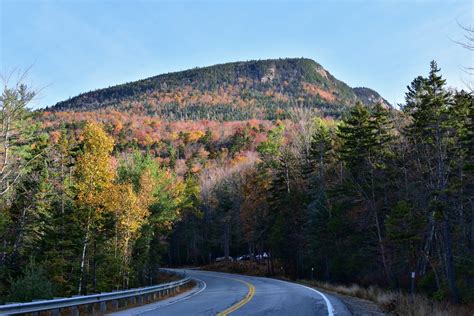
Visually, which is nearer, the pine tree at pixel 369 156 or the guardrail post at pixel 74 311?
the guardrail post at pixel 74 311

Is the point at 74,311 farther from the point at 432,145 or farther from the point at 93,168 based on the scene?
the point at 432,145

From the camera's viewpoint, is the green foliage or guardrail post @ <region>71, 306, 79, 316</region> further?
the green foliage

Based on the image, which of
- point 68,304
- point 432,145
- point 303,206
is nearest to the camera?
point 68,304

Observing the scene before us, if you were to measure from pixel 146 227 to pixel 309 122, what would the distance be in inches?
1390

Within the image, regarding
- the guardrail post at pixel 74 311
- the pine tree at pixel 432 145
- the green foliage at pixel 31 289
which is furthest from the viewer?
the pine tree at pixel 432 145

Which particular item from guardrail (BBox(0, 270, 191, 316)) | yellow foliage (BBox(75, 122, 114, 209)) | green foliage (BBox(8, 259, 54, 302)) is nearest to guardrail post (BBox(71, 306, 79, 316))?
guardrail (BBox(0, 270, 191, 316))

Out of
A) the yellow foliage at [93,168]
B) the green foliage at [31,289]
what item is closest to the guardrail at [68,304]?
the green foliage at [31,289]

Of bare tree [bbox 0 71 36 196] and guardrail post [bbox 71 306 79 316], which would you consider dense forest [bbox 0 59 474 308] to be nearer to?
bare tree [bbox 0 71 36 196]

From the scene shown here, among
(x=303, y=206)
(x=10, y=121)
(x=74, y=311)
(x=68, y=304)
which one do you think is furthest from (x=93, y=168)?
(x=303, y=206)

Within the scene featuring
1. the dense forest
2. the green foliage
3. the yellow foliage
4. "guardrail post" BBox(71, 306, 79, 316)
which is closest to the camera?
"guardrail post" BBox(71, 306, 79, 316)

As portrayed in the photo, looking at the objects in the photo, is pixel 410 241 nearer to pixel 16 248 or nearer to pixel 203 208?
pixel 16 248

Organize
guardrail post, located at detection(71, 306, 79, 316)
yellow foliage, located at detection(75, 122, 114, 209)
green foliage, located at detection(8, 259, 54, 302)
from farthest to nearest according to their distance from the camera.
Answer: yellow foliage, located at detection(75, 122, 114, 209)
green foliage, located at detection(8, 259, 54, 302)
guardrail post, located at detection(71, 306, 79, 316)

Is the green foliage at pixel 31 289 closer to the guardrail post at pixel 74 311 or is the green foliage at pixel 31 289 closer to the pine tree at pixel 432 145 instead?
the guardrail post at pixel 74 311

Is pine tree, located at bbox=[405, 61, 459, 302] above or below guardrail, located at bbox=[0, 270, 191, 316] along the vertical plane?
above
